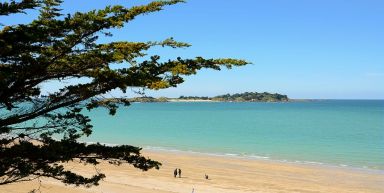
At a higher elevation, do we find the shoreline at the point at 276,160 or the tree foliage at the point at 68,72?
the tree foliage at the point at 68,72

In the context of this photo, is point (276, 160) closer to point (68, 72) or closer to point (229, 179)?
point (229, 179)

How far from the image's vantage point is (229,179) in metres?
→ 27.7

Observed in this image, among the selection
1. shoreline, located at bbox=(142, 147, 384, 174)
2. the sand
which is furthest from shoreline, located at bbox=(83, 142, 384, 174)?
the sand

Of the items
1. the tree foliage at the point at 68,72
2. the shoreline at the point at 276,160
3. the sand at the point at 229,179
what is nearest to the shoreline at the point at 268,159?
the shoreline at the point at 276,160

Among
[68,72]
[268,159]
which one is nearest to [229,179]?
[268,159]

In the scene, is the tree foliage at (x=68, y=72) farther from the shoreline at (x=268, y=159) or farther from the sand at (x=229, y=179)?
the shoreline at (x=268, y=159)

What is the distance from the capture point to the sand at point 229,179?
73.6 ft

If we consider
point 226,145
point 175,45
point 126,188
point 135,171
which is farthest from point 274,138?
point 175,45

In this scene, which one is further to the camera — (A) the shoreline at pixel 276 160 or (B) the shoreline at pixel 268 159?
(B) the shoreline at pixel 268 159

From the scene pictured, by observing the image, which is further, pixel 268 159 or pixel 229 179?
pixel 268 159

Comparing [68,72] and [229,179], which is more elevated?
[68,72]

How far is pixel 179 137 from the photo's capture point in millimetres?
60219

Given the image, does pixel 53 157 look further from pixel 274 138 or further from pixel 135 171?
pixel 274 138

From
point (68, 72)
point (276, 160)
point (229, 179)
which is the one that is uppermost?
point (68, 72)
